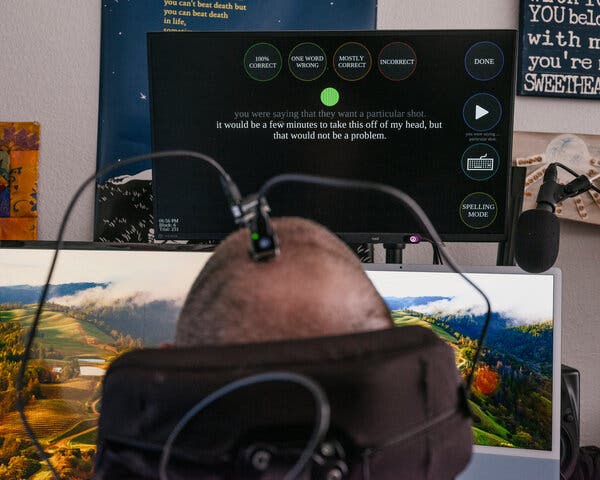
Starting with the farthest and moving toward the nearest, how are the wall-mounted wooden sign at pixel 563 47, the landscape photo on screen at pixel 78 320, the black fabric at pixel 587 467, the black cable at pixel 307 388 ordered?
1. the wall-mounted wooden sign at pixel 563 47
2. the black fabric at pixel 587 467
3. the landscape photo on screen at pixel 78 320
4. the black cable at pixel 307 388

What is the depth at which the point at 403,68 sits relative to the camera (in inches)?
41.2

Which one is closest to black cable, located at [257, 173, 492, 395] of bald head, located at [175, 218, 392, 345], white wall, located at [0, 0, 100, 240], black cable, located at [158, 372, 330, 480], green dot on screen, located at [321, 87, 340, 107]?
bald head, located at [175, 218, 392, 345]

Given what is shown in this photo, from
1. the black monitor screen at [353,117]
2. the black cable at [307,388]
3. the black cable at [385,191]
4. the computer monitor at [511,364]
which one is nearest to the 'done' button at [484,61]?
the black monitor screen at [353,117]

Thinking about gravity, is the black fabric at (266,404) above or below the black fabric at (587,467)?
above

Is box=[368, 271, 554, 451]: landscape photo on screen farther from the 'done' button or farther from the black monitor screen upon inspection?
the 'done' button

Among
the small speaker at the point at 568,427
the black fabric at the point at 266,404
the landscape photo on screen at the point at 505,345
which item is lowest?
the small speaker at the point at 568,427

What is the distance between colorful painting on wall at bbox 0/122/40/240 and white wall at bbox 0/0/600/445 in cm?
2

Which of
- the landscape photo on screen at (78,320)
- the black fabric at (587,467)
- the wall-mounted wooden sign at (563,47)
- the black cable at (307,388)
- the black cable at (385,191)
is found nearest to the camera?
the black cable at (307,388)

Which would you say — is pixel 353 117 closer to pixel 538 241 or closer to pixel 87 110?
pixel 538 241

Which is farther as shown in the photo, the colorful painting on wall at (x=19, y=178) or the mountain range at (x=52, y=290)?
the colorful painting on wall at (x=19, y=178)

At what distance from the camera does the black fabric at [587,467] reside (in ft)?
3.84

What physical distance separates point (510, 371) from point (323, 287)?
74 centimetres

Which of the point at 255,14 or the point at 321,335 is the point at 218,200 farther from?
the point at 321,335

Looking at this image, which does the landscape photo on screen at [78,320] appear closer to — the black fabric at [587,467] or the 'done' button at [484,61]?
the 'done' button at [484,61]
